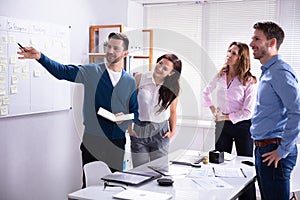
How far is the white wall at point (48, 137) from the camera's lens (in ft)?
10.0

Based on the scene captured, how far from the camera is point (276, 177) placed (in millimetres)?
2287

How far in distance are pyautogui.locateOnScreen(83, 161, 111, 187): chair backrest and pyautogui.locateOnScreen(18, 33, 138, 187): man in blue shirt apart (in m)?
0.44

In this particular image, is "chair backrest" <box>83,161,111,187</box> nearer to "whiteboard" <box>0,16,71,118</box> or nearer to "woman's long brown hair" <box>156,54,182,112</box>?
"woman's long brown hair" <box>156,54,182,112</box>

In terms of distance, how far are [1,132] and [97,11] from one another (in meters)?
1.73

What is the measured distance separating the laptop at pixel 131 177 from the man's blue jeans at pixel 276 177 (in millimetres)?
616

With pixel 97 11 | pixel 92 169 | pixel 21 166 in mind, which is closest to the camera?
pixel 92 169

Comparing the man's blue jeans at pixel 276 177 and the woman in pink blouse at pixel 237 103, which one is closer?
the man's blue jeans at pixel 276 177

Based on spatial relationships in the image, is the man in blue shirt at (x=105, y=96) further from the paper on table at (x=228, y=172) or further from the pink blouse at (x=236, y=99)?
the pink blouse at (x=236, y=99)

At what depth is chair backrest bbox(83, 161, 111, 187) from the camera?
2.44 metres

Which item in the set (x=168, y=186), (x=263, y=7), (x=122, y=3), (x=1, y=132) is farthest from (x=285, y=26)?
(x=1, y=132)

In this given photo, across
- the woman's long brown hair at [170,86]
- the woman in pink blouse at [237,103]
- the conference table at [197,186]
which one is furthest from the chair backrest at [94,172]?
the woman in pink blouse at [237,103]

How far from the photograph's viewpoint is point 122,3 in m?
4.53

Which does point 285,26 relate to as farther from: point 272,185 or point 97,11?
point 272,185

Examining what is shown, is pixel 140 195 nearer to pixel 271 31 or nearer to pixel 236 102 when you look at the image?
pixel 271 31
